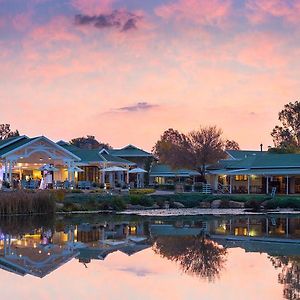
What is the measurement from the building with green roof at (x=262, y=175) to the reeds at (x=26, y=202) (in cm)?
2511

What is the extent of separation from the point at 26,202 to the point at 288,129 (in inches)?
2622

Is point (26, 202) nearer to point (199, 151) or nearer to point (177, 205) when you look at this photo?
point (177, 205)

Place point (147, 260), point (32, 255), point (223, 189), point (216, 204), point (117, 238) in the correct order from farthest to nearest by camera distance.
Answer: point (223, 189) → point (216, 204) → point (117, 238) → point (32, 255) → point (147, 260)

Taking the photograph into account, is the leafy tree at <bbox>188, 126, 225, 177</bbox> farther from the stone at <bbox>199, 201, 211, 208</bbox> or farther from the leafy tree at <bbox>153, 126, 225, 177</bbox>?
the stone at <bbox>199, 201, 211, 208</bbox>

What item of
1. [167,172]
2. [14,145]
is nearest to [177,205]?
[14,145]

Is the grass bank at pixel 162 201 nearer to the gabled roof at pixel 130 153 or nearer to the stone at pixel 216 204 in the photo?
the stone at pixel 216 204

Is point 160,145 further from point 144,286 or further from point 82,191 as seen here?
point 144,286

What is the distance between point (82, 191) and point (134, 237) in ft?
63.7

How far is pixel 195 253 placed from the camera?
66.4 feet

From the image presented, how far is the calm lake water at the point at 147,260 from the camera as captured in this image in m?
14.0

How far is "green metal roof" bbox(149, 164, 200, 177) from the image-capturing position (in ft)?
226

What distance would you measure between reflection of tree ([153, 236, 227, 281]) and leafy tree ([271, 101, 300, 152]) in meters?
70.1

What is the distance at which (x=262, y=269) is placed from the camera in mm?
16938

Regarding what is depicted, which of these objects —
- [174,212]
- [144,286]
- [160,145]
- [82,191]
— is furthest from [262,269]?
[160,145]
